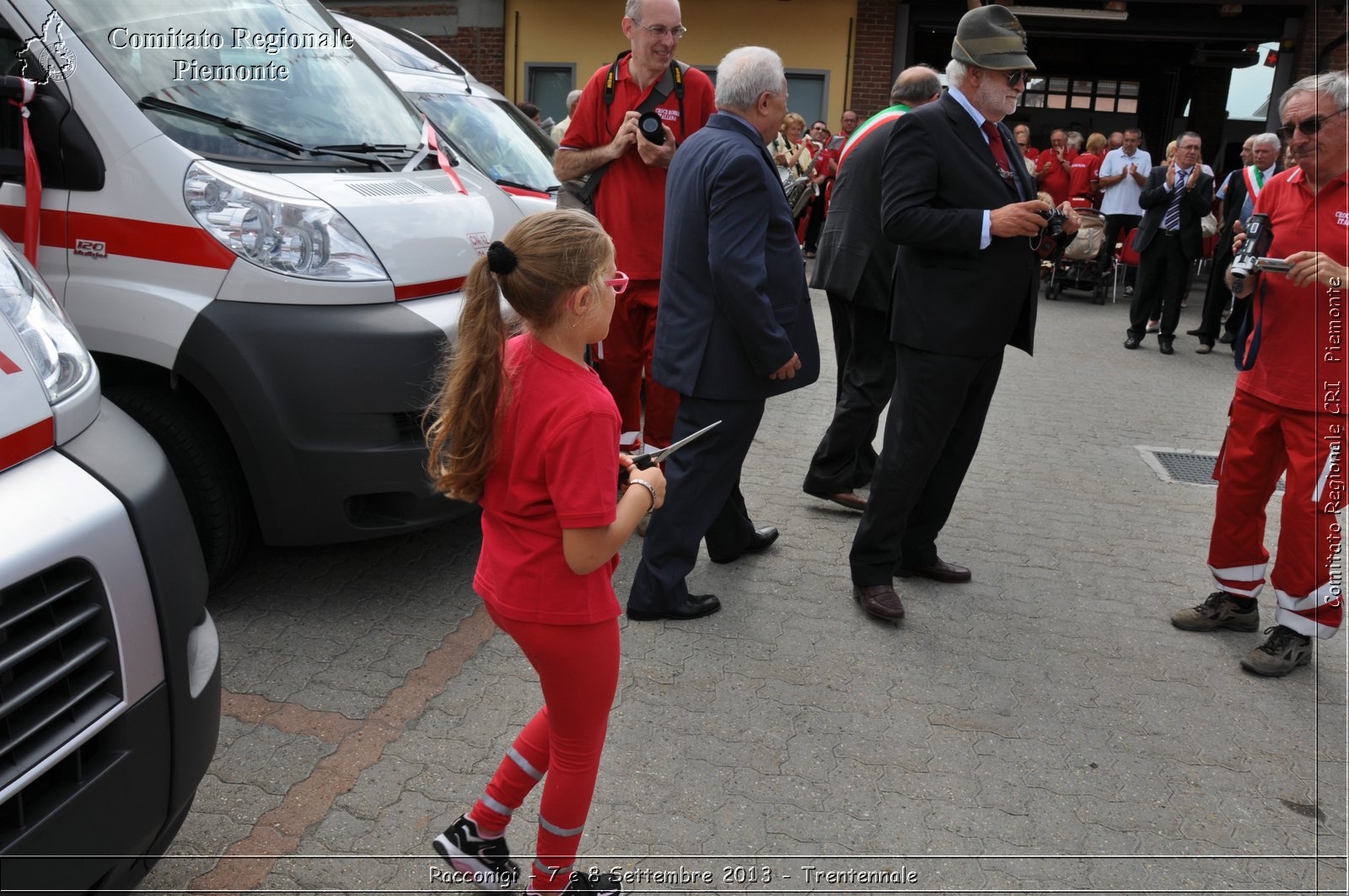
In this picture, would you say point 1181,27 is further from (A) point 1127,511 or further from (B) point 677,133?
(B) point 677,133

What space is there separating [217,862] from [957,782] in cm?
198

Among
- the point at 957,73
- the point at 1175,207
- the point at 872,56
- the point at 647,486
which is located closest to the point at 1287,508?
the point at 957,73

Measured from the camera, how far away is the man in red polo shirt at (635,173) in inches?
181

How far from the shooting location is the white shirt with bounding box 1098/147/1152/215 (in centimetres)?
1368

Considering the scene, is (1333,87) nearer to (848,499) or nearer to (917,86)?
(917,86)

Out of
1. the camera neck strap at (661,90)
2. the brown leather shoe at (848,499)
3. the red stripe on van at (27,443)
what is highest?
the camera neck strap at (661,90)

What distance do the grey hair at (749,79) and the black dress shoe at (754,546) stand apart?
1.83 meters

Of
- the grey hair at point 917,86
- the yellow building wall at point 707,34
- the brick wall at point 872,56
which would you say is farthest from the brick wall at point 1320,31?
the grey hair at point 917,86

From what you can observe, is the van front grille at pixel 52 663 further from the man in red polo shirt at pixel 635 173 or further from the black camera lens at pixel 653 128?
the black camera lens at pixel 653 128

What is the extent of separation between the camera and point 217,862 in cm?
257

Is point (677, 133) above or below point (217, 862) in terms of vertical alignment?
above

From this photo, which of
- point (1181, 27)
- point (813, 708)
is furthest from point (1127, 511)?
point (1181, 27)

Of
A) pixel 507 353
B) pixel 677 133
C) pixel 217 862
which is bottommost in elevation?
pixel 217 862

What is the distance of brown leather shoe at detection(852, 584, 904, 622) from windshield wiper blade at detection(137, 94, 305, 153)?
2.67m
